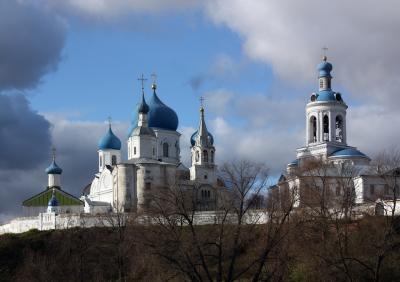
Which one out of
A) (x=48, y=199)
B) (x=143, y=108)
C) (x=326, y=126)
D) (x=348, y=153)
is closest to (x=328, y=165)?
(x=348, y=153)

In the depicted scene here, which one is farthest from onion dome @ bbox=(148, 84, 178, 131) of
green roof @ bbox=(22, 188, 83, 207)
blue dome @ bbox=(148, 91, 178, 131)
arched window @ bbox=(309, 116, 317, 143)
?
arched window @ bbox=(309, 116, 317, 143)

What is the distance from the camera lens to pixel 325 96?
61656 mm

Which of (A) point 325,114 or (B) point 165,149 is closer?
(A) point 325,114

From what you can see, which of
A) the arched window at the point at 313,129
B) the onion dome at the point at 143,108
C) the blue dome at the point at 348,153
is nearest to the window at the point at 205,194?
the onion dome at the point at 143,108

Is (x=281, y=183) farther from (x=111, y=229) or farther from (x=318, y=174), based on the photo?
(x=111, y=229)

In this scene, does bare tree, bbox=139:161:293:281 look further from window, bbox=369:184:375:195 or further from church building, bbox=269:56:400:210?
window, bbox=369:184:375:195

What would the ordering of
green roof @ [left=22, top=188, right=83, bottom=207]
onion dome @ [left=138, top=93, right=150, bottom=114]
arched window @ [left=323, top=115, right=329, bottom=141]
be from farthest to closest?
green roof @ [left=22, top=188, right=83, bottom=207] < onion dome @ [left=138, top=93, right=150, bottom=114] < arched window @ [left=323, top=115, right=329, bottom=141]

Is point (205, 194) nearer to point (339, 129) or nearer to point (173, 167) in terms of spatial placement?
point (173, 167)

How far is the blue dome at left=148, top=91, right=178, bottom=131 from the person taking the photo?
65.2m

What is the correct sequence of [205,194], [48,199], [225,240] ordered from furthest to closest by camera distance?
[48,199] < [205,194] < [225,240]

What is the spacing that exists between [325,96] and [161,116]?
12.2 m

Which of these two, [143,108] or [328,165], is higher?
[143,108]

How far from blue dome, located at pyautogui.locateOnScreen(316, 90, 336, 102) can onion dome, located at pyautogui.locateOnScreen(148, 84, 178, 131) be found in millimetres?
11143

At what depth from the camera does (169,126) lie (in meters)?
65.8
